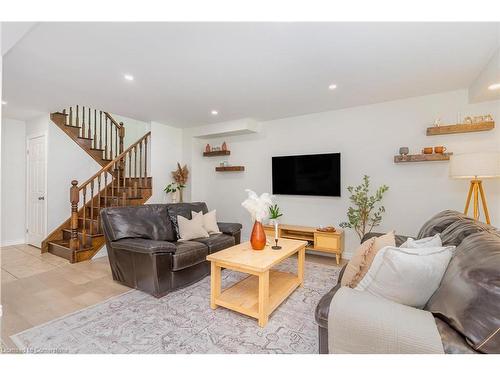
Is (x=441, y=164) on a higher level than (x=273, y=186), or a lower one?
higher

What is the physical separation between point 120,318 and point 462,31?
12.2 ft

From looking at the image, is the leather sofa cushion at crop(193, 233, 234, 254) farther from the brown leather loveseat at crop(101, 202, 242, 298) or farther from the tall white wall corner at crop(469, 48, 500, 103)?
the tall white wall corner at crop(469, 48, 500, 103)

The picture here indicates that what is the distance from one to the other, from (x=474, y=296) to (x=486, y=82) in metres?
2.73

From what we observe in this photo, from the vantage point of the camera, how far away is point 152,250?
2449 millimetres

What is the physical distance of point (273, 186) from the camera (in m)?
4.56

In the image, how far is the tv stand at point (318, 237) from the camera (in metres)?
3.65

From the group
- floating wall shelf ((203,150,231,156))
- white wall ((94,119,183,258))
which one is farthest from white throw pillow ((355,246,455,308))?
white wall ((94,119,183,258))

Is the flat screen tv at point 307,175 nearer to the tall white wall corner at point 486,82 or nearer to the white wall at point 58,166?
the tall white wall corner at point 486,82

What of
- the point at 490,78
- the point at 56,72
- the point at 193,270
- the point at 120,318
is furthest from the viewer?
the point at 193,270

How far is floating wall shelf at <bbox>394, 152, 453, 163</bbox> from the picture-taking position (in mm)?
3197
